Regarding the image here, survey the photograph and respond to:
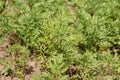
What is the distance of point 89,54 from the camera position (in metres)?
4.47

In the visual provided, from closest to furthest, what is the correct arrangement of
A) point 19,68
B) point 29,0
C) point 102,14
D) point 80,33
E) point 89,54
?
point 89,54
point 19,68
point 80,33
point 102,14
point 29,0

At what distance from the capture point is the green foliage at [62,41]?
14.9 ft

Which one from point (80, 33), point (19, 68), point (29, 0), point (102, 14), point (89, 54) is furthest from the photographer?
point (29, 0)

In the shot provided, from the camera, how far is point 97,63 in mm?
4523

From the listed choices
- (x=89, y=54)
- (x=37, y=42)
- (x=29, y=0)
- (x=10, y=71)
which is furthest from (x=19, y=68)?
(x=29, y=0)

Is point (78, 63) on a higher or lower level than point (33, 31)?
lower

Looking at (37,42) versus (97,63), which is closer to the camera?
(97,63)

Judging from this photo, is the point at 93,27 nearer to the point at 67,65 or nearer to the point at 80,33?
the point at 80,33

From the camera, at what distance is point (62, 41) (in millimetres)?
4824

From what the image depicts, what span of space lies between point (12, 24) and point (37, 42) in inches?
23.5

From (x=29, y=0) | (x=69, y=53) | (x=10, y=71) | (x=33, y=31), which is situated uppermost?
(x=29, y=0)

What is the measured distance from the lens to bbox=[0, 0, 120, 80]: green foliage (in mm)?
4551

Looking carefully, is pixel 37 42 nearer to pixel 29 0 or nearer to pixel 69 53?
pixel 69 53

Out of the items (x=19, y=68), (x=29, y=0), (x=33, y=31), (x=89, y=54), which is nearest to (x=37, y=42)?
(x=33, y=31)
